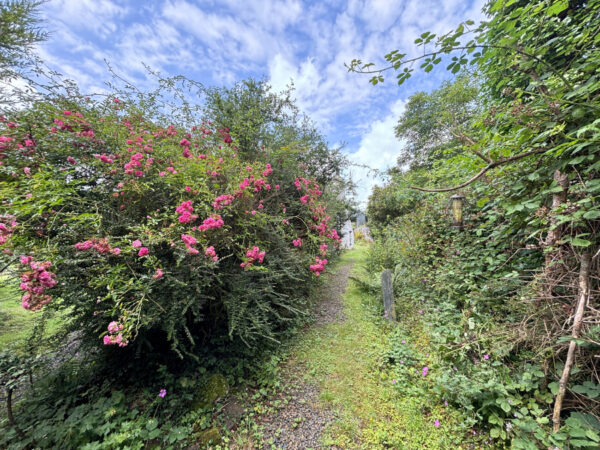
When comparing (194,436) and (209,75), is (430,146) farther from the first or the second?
(194,436)

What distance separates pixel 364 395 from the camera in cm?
213

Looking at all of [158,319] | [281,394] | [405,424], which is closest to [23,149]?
[158,319]

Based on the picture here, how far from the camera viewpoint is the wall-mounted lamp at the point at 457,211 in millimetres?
3166

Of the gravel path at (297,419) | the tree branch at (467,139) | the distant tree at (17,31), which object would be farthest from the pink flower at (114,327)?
the distant tree at (17,31)

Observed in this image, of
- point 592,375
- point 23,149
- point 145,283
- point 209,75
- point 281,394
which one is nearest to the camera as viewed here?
point 592,375

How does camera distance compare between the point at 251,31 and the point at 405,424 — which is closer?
the point at 405,424

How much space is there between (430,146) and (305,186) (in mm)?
11474

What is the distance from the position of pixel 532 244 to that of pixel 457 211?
4.90 feet

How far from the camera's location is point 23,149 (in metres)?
1.92

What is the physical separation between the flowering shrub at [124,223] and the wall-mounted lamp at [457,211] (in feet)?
9.36

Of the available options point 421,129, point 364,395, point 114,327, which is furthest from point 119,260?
point 421,129

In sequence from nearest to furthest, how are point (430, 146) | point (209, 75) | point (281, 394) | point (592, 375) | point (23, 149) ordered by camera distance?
point (592, 375) < point (23, 149) < point (281, 394) < point (209, 75) < point (430, 146)

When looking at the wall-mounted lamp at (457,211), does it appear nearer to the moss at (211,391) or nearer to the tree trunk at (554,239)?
the tree trunk at (554,239)

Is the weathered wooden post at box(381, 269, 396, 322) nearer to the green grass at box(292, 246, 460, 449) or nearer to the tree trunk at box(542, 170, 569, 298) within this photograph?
the green grass at box(292, 246, 460, 449)
